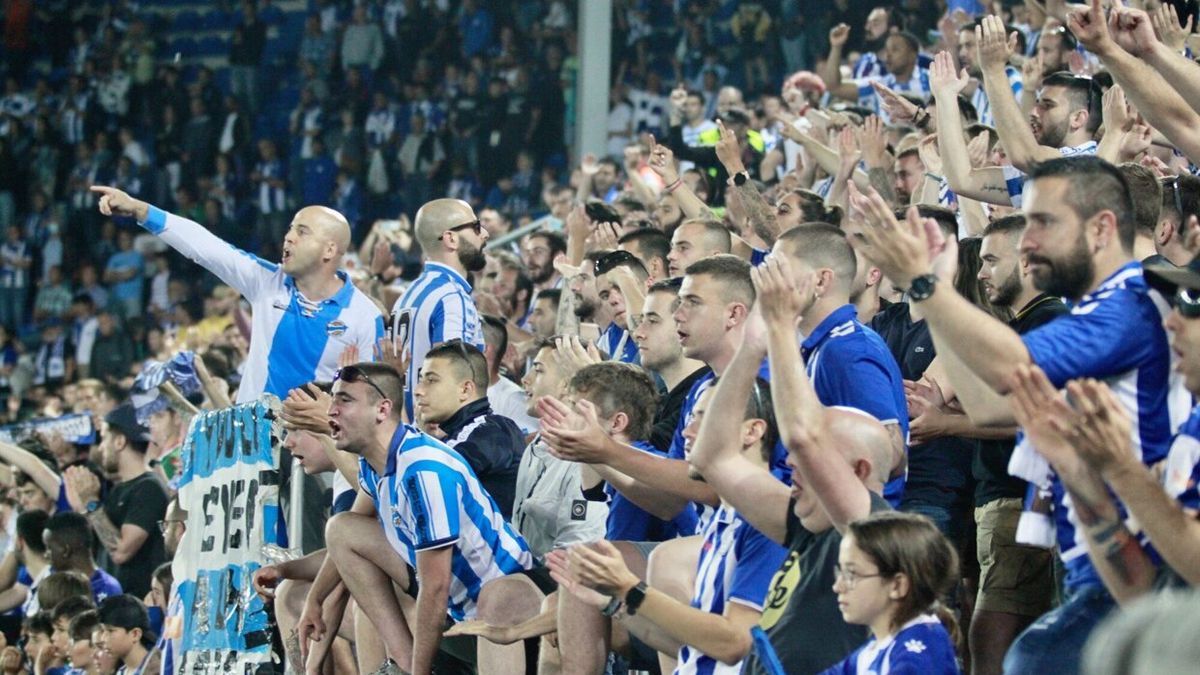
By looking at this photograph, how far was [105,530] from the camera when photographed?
1039 cm

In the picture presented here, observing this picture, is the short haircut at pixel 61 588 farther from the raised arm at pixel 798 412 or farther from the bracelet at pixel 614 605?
the raised arm at pixel 798 412

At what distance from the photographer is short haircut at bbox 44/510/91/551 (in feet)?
32.6

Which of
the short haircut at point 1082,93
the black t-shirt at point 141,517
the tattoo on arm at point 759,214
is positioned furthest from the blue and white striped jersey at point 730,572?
the black t-shirt at point 141,517

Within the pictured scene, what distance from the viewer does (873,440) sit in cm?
452

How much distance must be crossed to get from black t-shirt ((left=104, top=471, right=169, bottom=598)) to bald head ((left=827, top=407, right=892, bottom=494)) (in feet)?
20.6

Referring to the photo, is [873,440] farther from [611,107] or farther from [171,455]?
[611,107]

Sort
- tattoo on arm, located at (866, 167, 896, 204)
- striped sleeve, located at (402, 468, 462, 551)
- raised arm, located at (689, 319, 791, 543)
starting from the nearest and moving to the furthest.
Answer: raised arm, located at (689, 319, 791, 543)
striped sleeve, located at (402, 468, 462, 551)
tattoo on arm, located at (866, 167, 896, 204)

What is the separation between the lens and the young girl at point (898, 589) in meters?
4.06

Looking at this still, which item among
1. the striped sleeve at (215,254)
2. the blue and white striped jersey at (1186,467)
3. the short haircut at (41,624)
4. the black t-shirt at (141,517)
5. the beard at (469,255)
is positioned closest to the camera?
the blue and white striped jersey at (1186,467)

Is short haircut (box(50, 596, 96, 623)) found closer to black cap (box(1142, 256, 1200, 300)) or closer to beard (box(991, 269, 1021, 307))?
beard (box(991, 269, 1021, 307))

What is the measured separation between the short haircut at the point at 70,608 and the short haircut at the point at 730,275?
4.69 meters

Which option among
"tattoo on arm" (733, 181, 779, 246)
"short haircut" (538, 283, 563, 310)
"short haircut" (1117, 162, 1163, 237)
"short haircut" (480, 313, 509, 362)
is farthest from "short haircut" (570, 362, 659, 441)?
"short haircut" (538, 283, 563, 310)

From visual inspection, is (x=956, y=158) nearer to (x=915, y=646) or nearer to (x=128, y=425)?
(x=915, y=646)

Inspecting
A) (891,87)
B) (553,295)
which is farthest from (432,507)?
(891,87)
